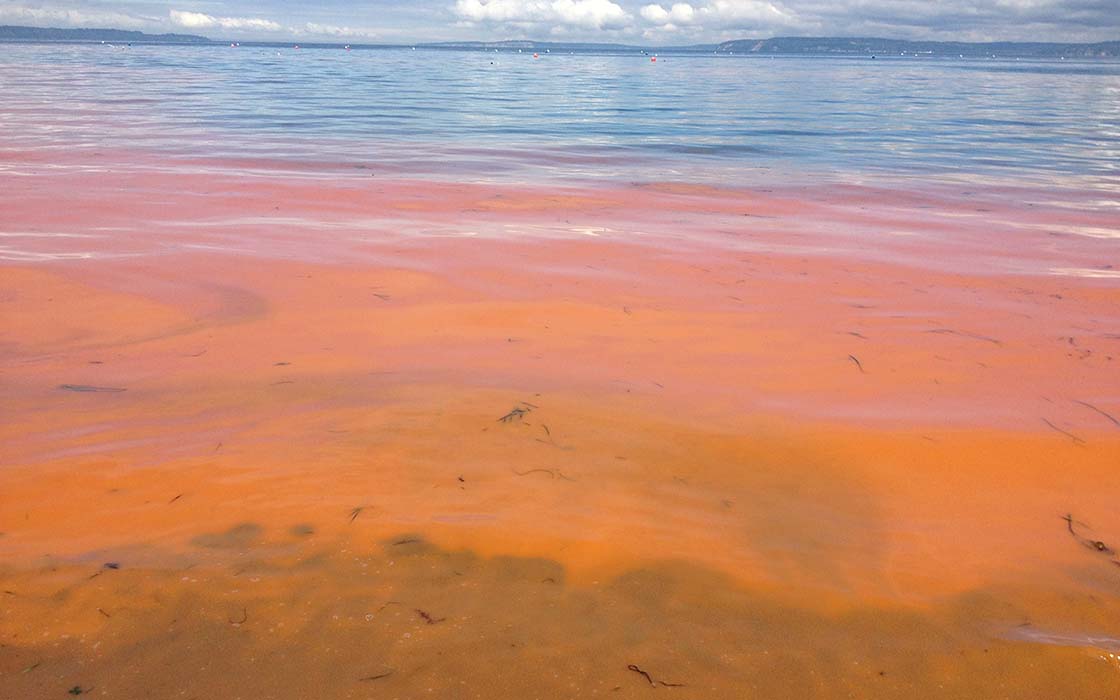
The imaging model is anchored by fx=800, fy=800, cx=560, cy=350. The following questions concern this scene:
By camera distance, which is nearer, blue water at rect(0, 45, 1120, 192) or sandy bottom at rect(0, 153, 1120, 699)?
sandy bottom at rect(0, 153, 1120, 699)

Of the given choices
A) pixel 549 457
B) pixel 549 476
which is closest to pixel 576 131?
pixel 549 457

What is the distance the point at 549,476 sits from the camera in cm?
262

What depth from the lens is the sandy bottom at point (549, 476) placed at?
1.81 metres

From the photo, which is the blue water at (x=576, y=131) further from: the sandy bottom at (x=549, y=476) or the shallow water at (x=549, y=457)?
the sandy bottom at (x=549, y=476)

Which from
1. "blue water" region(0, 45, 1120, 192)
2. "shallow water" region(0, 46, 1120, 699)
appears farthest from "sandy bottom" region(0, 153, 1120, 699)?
"blue water" region(0, 45, 1120, 192)

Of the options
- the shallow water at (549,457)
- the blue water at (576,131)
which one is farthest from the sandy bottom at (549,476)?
the blue water at (576,131)

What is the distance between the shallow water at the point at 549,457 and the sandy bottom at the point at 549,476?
13mm

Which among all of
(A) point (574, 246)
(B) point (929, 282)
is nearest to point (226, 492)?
(A) point (574, 246)

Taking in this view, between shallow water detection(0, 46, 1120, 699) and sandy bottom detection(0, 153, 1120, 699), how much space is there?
1 cm

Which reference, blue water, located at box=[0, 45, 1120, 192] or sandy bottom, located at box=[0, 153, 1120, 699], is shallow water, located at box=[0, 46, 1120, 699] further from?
blue water, located at box=[0, 45, 1120, 192]

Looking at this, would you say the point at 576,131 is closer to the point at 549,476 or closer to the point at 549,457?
the point at 549,457

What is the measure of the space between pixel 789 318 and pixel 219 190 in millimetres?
5984

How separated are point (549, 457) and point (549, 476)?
0.12 meters

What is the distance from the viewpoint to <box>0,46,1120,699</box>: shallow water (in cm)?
182
